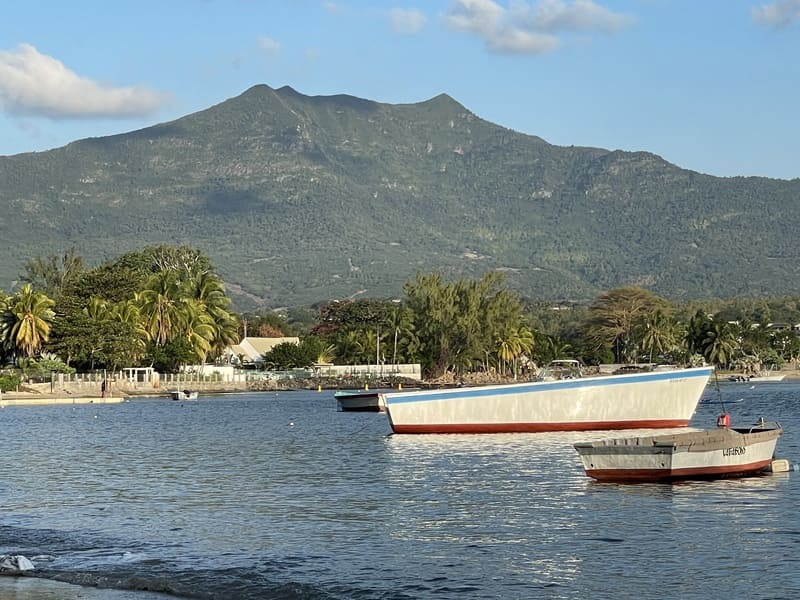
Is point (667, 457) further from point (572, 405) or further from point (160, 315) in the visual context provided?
point (160, 315)

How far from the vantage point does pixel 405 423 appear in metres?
57.3

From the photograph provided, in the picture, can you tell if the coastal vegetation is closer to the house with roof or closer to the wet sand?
the house with roof

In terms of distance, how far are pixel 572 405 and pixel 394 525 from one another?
29618 mm

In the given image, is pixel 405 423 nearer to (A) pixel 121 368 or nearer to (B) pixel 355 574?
(B) pixel 355 574

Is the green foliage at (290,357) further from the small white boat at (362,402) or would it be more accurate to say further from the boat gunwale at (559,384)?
the boat gunwale at (559,384)

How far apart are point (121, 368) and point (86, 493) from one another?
97.3 meters

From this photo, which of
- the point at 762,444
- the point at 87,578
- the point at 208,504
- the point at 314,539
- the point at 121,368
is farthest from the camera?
the point at 121,368

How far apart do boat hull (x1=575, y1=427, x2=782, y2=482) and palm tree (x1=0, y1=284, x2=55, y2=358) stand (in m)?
93.4

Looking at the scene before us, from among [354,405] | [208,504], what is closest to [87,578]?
[208,504]

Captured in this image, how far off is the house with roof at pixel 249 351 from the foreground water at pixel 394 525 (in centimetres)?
12528

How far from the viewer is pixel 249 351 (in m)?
182

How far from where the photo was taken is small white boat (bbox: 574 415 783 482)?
1305 inches

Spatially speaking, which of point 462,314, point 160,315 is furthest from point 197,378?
point 462,314

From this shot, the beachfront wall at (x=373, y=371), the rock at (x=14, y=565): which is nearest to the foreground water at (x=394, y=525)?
the rock at (x=14, y=565)
